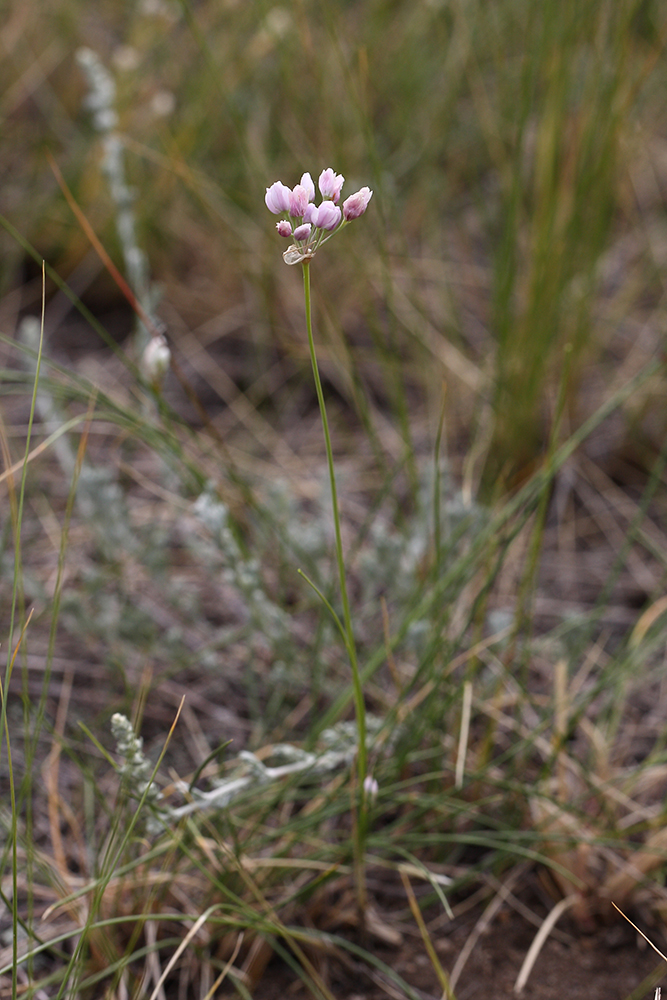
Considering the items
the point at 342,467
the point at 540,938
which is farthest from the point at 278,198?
the point at 342,467

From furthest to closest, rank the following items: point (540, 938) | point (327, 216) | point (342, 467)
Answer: point (342, 467)
point (540, 938)
point (327, 216)

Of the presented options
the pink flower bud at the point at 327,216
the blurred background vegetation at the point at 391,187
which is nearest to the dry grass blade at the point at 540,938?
the blurred background vegetation at the point at 391,187

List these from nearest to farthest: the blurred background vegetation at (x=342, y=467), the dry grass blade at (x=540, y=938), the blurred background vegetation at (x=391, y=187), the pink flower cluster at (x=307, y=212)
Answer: the pink flower cluster at (x=307, y=212) → the dry grass blade at (x=540, y=938) → the blurred background vegetation at (x=342, y=467) → the blurred background vegetation at (x=391, y=187)

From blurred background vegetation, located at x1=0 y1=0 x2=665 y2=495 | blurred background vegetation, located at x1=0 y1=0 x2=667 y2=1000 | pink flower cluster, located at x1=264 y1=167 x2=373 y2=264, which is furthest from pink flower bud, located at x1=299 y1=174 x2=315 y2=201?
blurred background vegetation, located at x1=0 y1=0 x2=665 y2=495

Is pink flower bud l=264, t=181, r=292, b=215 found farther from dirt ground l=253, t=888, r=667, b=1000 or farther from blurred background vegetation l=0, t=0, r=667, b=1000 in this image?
dirt ground l=253, t=888, r=667, b=1000

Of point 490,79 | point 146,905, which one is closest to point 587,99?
point 490,79

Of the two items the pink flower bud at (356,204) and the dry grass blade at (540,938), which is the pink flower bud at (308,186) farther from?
the dry grass blade at (540,938)

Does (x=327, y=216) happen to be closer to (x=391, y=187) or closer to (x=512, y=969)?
(x=512, y=969)

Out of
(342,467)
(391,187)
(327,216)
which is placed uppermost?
(391,187)
